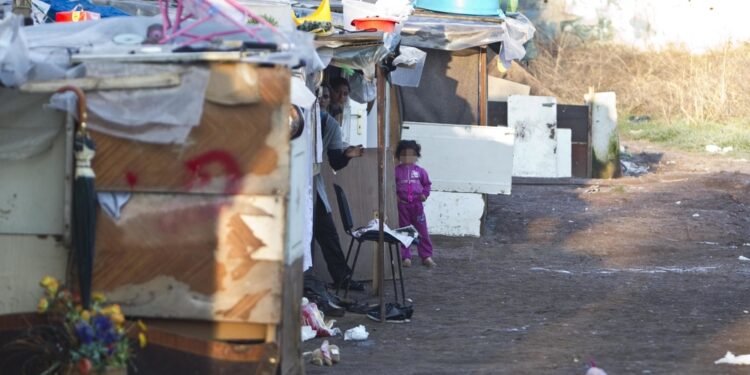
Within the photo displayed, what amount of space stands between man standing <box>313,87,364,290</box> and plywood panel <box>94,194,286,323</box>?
→ 4187 millimetres

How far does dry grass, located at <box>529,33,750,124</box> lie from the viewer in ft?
94.7

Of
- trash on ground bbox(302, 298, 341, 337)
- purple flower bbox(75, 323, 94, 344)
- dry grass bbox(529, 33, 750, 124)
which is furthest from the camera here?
dry grass bbox(529, 33, 750, 124)

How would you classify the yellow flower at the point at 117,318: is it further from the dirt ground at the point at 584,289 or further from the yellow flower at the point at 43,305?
the dirt ground at the point at 584,289

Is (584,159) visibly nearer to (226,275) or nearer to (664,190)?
(664,190)

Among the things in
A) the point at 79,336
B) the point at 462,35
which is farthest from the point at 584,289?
the point at 79,336

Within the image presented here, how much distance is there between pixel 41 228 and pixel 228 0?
1.75 metres

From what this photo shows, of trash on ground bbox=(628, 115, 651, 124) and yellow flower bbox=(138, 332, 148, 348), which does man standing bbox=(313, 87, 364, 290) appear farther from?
trash on ground bbox=(628, 115, 651, 124)

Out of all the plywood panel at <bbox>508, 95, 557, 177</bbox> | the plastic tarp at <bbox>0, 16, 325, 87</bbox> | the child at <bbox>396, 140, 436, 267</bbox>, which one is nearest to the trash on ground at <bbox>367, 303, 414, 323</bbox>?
the child at <bbox>396, 140, 436, 267</bbox>

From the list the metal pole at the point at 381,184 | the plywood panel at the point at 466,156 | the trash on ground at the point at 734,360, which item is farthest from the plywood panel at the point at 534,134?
the trash on ground at the point at 734,360

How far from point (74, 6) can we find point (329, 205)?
2.83 metres

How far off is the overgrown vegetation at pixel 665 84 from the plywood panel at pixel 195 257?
2071cm

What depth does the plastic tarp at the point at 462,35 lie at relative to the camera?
1454cm

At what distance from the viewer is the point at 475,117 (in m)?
15.8

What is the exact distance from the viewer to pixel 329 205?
10547 millimetres
